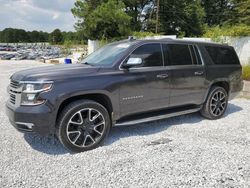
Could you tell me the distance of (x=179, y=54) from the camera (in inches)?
212

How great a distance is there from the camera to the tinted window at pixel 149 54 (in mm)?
4808

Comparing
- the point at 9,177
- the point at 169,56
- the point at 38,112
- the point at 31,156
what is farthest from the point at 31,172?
the point at 169,56

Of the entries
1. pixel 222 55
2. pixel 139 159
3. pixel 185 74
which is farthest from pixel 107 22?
pixel 139 159

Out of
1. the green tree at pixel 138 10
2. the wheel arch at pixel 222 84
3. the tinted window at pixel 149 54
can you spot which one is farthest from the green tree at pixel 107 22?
the tinted window at pixel 149 54

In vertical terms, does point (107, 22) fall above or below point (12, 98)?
above

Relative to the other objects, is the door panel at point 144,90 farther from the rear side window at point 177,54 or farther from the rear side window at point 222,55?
the rear side window at point 222,55

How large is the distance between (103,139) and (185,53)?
246cm

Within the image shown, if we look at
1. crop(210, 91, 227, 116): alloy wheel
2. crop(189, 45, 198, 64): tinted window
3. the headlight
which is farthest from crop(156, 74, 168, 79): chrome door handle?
the headlight

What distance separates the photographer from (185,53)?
5.51 meters

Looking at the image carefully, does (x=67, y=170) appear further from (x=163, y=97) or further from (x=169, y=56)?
(x=169, y=56)

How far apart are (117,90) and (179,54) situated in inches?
67.3

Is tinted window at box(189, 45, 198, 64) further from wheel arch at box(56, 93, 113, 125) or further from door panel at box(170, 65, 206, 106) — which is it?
wheel arch at box(56, 93, 113, 125)

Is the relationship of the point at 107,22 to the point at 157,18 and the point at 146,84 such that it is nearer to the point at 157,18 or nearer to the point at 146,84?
the point at 157,18

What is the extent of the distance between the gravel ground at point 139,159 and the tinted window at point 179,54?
1.31m
